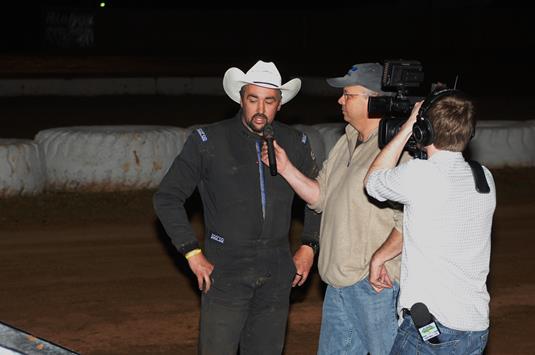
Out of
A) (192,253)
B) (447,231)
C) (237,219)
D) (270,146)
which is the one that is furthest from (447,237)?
(192,253)

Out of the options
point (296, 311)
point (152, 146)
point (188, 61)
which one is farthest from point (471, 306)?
point (188, 61)

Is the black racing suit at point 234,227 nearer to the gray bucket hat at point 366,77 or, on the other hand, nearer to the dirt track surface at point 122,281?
the gray bucket hat at point 366,77

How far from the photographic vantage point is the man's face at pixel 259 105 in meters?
4.66

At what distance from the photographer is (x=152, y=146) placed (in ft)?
34.9

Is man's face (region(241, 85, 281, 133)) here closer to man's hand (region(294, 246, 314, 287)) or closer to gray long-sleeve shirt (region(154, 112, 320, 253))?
gray long-sleeve shirt (region(154, 112, 320, 253))

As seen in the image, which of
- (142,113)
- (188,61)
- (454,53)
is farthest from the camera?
(454,53)

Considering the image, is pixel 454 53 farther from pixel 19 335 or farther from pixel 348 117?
pixel 19 335

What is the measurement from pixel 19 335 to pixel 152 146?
8.29 metres

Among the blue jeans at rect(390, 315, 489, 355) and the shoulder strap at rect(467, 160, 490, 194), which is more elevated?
the shoulder strap at rect(467, 160, 490, 194)

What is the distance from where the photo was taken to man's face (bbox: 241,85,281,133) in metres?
4.66

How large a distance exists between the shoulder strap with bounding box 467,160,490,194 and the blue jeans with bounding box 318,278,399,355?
866 mm

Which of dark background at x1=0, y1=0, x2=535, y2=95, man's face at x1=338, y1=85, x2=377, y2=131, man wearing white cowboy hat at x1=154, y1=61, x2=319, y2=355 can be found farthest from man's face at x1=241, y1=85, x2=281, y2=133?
dark background at x1=0, y1=0, x2=535, y2=95

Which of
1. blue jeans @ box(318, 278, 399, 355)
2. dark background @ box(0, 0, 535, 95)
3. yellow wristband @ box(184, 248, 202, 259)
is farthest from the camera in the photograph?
dark background @ box(0, 0, 535, 95)

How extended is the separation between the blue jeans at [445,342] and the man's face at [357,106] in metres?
1.11
